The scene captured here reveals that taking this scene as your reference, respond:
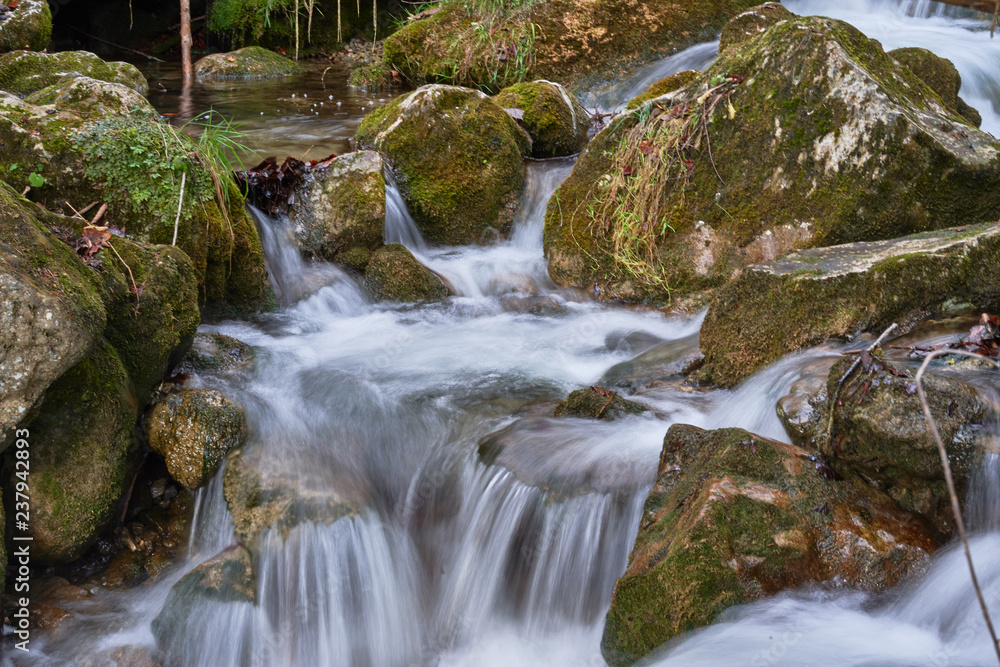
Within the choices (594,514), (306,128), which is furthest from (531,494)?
(306,128)

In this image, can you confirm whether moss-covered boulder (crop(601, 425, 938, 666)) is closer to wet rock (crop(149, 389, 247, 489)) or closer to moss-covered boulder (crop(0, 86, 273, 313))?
wet rock (crop(149, 389, 247, 489))

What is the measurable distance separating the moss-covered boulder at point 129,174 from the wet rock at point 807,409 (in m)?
3.36

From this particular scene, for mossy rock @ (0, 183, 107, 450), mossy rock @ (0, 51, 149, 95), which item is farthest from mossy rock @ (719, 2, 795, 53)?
mossy rock @ (0, 183, 107, 450)

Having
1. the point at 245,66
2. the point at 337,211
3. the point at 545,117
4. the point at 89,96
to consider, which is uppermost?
the point at 245,66

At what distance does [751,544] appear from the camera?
252 cm

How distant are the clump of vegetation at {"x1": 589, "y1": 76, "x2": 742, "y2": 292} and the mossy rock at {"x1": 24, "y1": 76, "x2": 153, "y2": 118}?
3155mm

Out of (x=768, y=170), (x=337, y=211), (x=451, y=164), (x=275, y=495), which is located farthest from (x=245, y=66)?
(x=275, y=495)

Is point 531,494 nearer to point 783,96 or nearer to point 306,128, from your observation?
point 783,96

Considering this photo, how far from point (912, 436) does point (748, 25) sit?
21.4 ft

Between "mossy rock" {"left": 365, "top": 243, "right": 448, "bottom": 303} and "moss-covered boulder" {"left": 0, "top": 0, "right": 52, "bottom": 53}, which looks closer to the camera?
"mossy rock" {"left": 365, "top": 243, "right": 448, "bottom": 303}

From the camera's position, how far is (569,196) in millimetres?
5480

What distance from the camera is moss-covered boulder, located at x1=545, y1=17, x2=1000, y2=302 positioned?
13.9ft

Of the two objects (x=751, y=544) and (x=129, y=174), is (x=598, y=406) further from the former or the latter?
(x=129, y=174)

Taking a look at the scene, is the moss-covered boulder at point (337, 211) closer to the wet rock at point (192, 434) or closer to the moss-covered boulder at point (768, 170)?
the moss-covered boulder at point (768, 170)
